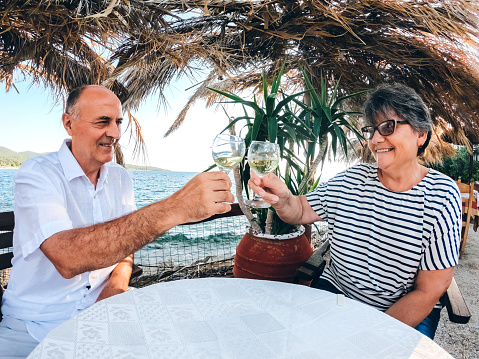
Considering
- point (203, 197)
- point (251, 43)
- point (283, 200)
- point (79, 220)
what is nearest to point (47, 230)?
point (79, 220)

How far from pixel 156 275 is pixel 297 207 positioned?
9.59ft

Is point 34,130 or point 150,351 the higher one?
point 34,130

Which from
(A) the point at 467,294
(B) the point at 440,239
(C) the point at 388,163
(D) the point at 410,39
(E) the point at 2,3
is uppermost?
(E) the point at 2,3

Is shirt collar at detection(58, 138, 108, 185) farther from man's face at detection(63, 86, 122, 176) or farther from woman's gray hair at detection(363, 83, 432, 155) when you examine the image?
woman's gray hair at detection(363, 83, 432, 155)

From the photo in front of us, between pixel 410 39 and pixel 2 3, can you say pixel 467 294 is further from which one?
pixel 2 3

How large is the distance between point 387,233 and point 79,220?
1613 mm

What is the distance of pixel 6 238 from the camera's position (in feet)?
5.55

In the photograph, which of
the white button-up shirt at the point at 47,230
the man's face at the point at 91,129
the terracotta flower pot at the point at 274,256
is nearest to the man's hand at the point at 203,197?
the white button-up shirt at the point at 47,230

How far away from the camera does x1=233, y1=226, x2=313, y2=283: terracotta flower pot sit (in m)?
2.45

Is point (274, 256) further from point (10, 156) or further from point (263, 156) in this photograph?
point (10, 156)

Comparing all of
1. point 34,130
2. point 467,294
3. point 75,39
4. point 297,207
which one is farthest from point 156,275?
point 34,130

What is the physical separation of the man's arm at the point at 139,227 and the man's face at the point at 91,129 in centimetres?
65

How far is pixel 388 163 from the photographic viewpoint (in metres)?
1.64

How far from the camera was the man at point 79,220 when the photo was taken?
3.71 ft
